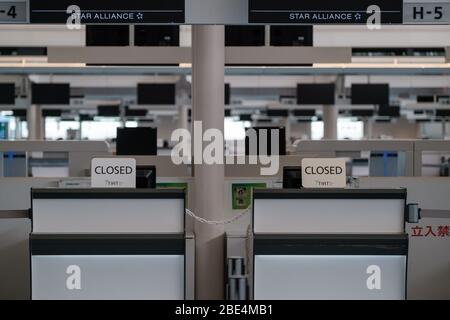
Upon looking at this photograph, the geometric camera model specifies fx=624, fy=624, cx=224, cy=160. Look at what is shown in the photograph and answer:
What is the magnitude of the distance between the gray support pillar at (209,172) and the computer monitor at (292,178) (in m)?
0.39

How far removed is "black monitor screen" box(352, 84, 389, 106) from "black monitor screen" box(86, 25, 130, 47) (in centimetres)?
706

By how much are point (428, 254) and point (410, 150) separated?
1581mm

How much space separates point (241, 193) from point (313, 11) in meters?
2.00

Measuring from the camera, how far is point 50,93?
12828 mm

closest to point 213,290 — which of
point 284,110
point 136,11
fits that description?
point 136,11

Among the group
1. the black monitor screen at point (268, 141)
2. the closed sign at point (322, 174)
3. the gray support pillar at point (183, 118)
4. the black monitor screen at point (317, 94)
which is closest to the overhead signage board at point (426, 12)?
the closed sign at point (322, 174)

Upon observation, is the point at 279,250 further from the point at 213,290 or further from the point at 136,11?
the point at 136,11

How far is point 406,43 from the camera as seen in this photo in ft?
35.6

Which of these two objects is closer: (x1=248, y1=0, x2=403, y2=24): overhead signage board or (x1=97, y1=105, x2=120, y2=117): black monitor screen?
(x1=248, y1=0, x2=403, y2=24): overhead signage board

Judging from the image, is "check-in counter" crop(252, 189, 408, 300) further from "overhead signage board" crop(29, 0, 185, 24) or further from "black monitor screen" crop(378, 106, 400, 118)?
"black monitor screen" crop(378, 106, 400, 118)

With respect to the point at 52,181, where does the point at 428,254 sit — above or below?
below

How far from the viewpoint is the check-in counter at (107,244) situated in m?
2.88

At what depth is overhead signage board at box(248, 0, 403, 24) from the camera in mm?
3270

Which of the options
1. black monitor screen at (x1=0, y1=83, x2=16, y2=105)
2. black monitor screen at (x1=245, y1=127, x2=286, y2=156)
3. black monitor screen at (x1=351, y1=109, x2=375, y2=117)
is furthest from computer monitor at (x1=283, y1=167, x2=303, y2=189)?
black monitor screen at (x1=351, y1=109, x2=375, y2=117)
